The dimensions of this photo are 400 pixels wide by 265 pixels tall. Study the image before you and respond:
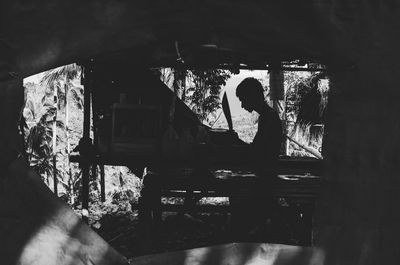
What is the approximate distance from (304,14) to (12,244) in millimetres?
1863

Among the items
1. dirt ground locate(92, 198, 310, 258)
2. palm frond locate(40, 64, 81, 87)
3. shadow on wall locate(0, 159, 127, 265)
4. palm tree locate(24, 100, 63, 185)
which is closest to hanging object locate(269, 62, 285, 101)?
dirt ground locate(92, 198, 310, 258)

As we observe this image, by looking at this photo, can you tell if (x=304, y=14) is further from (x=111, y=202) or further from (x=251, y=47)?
(x=111, y=202)

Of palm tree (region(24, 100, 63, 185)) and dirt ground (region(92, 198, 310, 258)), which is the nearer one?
dirt ground (region(92, 198, 310, 258))

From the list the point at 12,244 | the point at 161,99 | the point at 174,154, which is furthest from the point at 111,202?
the point at 12,244

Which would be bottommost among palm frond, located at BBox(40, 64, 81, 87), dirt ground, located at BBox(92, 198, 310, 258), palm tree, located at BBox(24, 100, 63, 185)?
dirt ground, located at BBox(92, 198, 310, 258)

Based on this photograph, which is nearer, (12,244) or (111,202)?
(12,244)

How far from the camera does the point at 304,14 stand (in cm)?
280

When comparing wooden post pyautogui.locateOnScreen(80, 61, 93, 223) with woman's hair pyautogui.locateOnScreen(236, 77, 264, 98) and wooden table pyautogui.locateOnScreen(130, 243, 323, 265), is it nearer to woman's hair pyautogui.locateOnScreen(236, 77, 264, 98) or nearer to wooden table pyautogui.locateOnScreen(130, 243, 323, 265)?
woman's hair pyautogui.locateOnScreen(236, 77, 264, 98)

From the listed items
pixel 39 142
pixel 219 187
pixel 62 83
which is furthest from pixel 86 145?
pixel 62 83

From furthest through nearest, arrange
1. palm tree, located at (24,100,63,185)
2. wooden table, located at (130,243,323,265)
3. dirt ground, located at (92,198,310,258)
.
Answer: palm tree, located at (24,100,63,185)
dirt ground, located at (92,198,310,258)
wooden table, located at (130,243,323,265)

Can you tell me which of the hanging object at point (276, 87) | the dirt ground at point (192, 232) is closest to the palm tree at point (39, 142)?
the dirt ground at point (192, 232)

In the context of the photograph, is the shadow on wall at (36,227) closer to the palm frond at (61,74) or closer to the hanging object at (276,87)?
the hanging object at (276,87)

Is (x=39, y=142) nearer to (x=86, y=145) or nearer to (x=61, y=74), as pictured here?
(x=61, y=74)

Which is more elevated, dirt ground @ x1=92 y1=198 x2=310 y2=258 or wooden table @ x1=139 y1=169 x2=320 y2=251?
wooden table @ x1=139 y1=169 x2=320 y2=251
